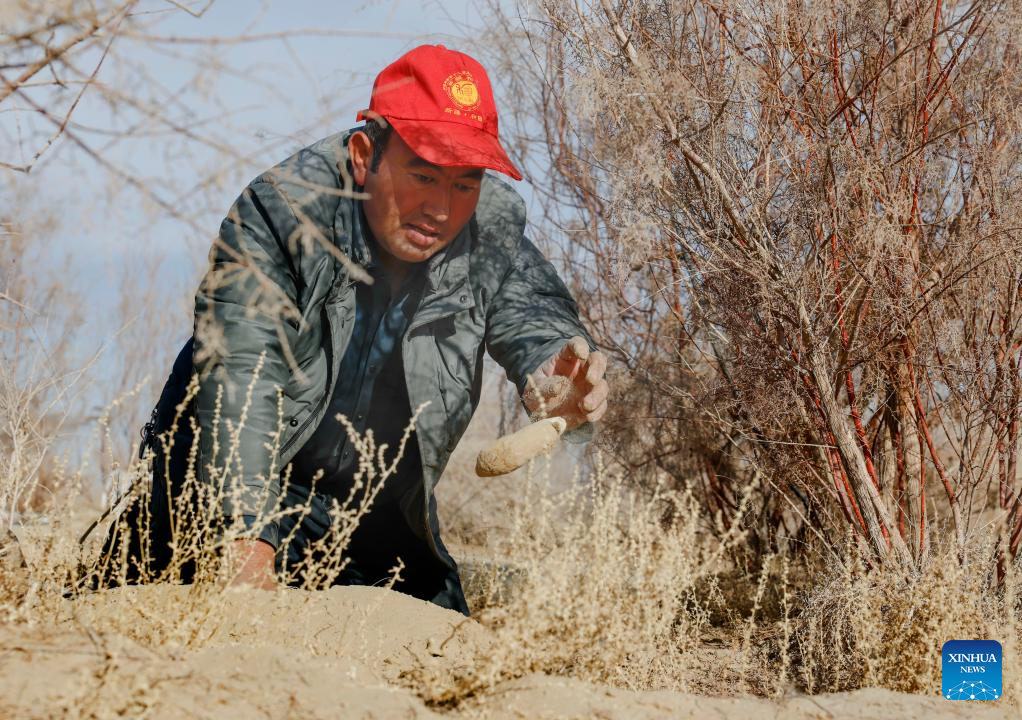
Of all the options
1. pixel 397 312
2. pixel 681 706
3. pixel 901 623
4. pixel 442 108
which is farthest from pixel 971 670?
pixel 442 108

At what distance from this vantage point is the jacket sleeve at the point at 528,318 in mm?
4328

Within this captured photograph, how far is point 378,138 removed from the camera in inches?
172

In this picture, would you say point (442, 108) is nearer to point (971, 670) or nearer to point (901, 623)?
point (901, 623)

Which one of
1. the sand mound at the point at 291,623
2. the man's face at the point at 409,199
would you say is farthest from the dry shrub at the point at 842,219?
the sand mound at the point at 291,623

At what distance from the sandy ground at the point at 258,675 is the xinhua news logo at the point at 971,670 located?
0.13 metres

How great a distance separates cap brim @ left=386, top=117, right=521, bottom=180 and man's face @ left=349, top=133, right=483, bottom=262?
43 millimetres

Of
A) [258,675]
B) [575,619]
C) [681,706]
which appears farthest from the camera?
[575,619]

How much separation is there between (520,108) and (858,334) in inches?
97.5

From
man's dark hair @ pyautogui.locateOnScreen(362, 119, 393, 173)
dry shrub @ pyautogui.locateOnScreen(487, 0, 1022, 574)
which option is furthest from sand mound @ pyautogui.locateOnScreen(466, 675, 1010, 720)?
man's dark hair @ pyautogui.locateOnScreen(362, 119, 393, 173)

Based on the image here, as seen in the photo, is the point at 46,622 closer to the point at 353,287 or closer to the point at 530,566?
the point at 530,566

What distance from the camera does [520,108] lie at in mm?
5867

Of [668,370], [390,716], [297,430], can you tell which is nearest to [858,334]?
[668,370]

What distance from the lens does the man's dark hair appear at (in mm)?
4336

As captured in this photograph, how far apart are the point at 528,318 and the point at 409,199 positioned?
73 cm
